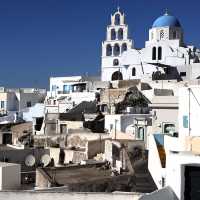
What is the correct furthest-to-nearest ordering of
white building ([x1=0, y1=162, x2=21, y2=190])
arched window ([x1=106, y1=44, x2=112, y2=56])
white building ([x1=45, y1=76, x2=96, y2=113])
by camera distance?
1. arched window ([x1=106, y1=44, x2=112, y2=56])
2. white building ([x1=45, y1=76, x2=96, y2=113])
3. white building ([x1=0, y1=162, x2=21, y2=190])

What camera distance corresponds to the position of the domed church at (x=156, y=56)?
4088cm

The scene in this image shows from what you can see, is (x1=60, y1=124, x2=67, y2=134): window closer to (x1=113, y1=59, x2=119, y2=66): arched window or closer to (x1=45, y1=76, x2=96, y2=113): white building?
(x1=45, y1=76, x2=96, y2=113): white building

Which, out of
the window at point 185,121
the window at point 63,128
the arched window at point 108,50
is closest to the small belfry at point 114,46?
the arched window at point 108,50

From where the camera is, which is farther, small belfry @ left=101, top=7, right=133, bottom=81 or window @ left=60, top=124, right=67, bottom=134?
small belfry @ left=101, top=7, right=133, bottom=81

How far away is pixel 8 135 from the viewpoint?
106ft

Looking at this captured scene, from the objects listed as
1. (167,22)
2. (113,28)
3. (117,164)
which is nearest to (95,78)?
(113,28)

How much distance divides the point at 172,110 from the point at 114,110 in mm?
9738

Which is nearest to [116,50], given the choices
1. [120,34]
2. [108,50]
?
[108,50]

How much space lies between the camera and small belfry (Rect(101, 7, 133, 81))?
163ft

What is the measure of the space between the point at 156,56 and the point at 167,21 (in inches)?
157

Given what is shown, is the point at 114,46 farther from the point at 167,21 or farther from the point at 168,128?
the point at 168,128

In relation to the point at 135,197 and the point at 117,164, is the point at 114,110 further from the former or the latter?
the point at 135,197

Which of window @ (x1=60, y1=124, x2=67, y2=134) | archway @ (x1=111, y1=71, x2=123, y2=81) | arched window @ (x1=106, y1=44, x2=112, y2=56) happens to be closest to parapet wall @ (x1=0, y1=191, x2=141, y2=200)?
window @ (x1=60, y1=124, x2=67, y2=134)

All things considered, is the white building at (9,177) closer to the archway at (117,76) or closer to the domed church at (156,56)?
the domed church at (156,56)
